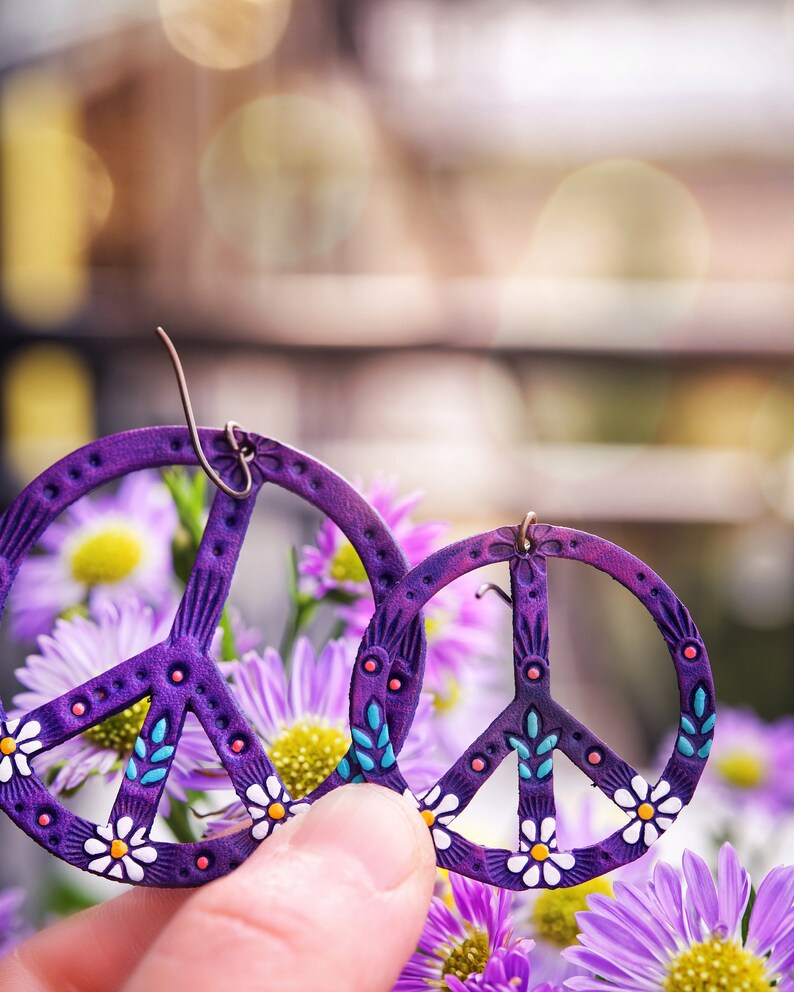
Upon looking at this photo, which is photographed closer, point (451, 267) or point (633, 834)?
point (633, 834)

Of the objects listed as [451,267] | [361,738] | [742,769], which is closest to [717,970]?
[361,738]

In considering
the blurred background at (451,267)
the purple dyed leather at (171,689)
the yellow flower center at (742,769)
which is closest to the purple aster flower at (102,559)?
the purple dyed leather at (171,689)

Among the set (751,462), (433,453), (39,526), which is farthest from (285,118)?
(39,526)

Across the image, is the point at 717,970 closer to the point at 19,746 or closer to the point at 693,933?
the point at 693,933

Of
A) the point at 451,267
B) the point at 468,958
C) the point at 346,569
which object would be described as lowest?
the point at 468,958

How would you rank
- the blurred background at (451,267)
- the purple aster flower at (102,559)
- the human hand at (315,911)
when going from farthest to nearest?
1. the blurred background at (451,267)
2. the purple aster flower at (102,559)
3. the human hand at (315,911)

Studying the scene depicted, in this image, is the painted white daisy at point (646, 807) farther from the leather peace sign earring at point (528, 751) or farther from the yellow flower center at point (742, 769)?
the yellow flower center at point (742, 769)

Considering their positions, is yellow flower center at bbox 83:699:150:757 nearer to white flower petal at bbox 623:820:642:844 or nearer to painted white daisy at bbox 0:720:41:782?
painted white daisy at bbox 0:720:41:782
